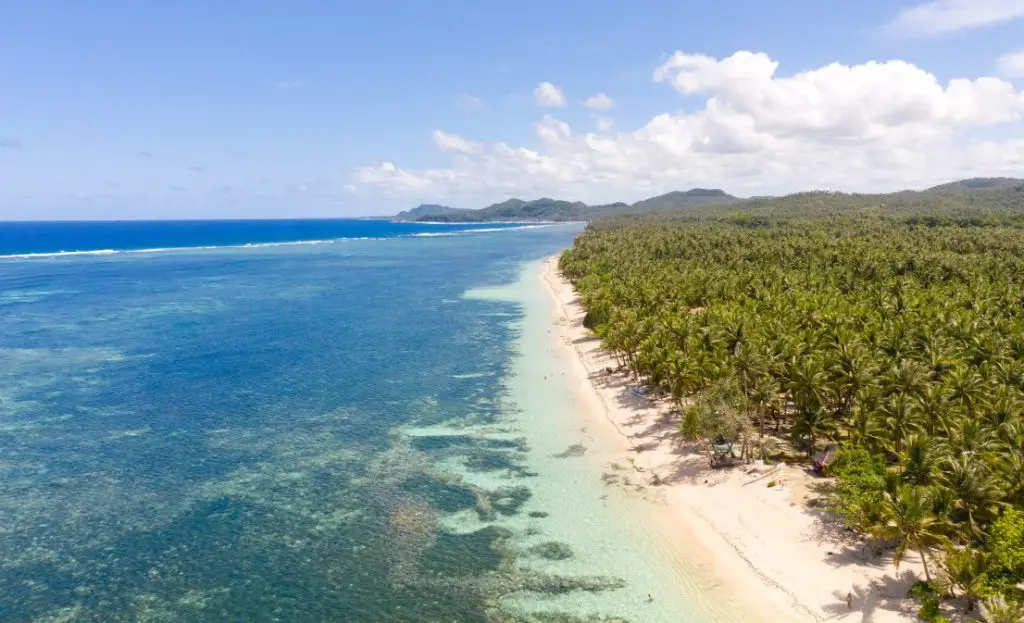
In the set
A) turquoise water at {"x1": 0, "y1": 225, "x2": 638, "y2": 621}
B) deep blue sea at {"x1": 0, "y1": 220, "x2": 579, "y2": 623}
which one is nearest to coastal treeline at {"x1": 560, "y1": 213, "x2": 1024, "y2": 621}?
turquoise water at {"x1": 0, "y1": 225, "x2": 638, "y2": 621}

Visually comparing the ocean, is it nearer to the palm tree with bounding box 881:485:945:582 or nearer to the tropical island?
the tropical island

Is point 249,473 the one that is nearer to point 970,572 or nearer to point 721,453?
point 721,453

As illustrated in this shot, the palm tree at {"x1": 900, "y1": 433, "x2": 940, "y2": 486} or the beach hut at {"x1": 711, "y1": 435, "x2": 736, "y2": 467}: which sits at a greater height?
the palm tree at {"x1": 900, "y1": 433, "x2": 940, "y2": 486}

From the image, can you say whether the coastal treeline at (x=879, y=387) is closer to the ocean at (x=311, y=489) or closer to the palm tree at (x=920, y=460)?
the palm tree at (x=920, y=460)

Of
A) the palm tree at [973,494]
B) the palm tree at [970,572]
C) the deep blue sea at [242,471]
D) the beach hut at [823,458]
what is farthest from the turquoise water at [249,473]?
the beach hut at [823,458]

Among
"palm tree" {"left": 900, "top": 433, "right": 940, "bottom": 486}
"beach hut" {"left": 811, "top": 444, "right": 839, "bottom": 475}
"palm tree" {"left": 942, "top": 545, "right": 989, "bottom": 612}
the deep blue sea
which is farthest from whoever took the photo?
"beach hut" {"left": 811, "top": 444, "right": 839, "bottom": 475}

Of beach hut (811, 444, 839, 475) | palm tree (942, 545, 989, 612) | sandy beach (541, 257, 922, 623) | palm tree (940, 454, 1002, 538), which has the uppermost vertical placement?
palm tree (940, 454, 1002, 538)

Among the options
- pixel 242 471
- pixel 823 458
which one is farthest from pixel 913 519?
pixel 242 471
